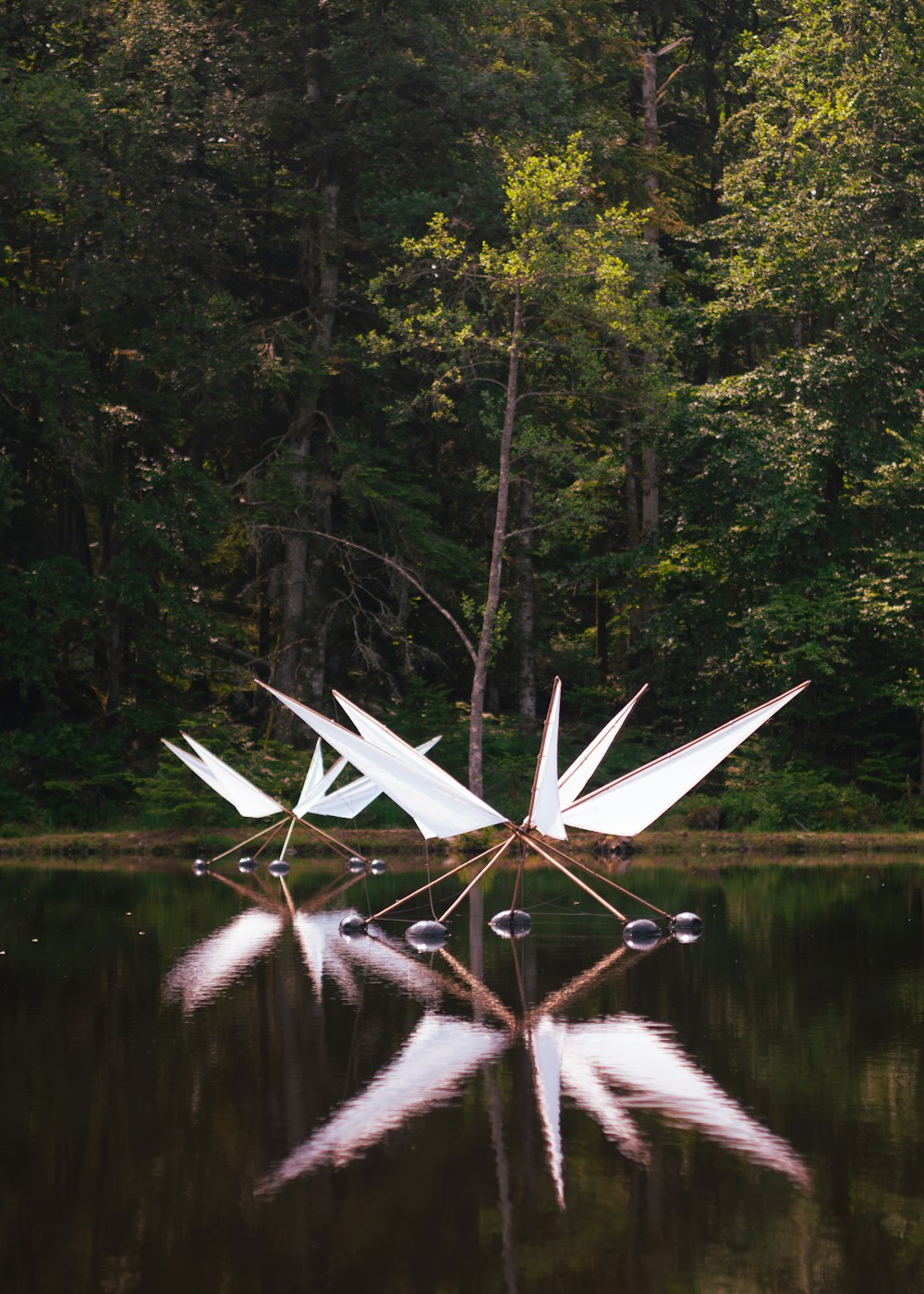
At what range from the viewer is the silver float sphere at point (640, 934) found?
16.5 meters

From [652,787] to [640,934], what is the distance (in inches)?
63.1

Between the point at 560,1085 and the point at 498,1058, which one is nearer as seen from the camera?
the point at 560,1085

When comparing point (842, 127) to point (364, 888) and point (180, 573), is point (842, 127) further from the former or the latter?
point (364, 888)

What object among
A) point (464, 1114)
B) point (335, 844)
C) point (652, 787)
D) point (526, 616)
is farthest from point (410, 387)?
point (464, 1114)

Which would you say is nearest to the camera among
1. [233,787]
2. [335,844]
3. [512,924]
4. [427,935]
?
[427,935]

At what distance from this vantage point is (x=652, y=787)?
16.1 metres

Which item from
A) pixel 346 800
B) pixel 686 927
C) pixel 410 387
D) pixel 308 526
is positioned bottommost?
pixel 686 927

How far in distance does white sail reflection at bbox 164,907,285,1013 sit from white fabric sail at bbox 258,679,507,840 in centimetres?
208

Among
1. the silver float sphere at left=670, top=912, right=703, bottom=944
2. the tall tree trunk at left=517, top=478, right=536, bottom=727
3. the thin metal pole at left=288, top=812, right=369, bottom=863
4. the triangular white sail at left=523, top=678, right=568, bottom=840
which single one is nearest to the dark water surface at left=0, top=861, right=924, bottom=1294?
the silver float sphere at left=670, top=912, right=703, bottom=944

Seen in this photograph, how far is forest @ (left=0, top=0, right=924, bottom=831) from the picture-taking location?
101ft

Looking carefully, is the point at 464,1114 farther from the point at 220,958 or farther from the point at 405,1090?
the point at 220,958

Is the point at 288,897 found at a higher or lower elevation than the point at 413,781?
lower

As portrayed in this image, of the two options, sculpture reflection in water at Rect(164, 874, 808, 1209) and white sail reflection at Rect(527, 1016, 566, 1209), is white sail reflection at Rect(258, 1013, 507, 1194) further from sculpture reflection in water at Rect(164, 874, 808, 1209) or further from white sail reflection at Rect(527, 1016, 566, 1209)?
white sail reflection at Rect(527, 1016, 566, 1209)

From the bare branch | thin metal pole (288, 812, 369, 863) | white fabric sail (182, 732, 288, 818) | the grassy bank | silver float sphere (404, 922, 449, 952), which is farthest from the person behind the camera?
the bare branch
